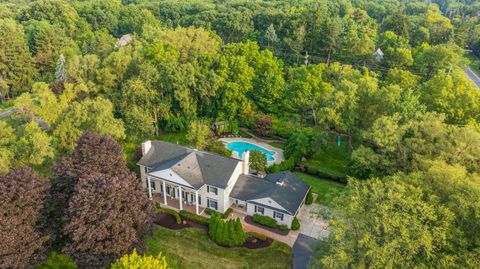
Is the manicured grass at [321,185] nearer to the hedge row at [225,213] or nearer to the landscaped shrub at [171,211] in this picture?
the hedge row at [225,213]

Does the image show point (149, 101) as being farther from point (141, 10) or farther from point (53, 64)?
point (141, 10)

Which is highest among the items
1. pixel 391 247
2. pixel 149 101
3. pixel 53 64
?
pixel 391 247

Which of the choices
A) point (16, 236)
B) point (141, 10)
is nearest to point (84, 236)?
point (16, 236)

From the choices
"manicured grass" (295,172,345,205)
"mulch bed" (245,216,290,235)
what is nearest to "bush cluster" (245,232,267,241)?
"mulch bed" (245,216,290,235)

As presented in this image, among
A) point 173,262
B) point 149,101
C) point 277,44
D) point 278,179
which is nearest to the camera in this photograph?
point 173,262

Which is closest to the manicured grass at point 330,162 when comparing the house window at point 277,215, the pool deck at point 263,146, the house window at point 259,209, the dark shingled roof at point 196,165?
the pool deck at point 263,146

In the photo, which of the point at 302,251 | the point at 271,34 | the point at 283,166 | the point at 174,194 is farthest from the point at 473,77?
the point at 174,194
